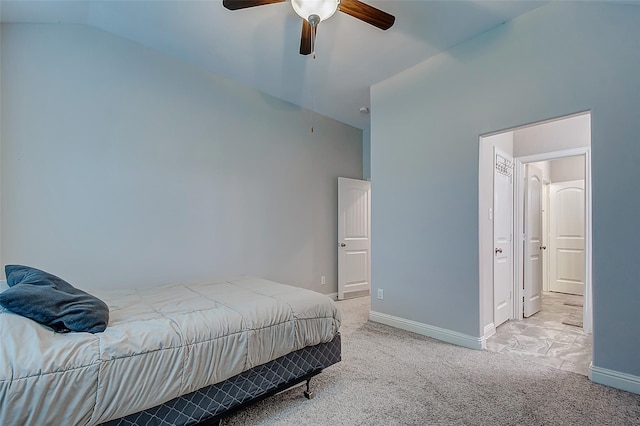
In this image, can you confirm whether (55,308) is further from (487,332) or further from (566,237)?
(566,237)

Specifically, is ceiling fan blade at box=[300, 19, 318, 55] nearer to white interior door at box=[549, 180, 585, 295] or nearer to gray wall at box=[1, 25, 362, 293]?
gray wall at box=[1, 25, 362, 293]

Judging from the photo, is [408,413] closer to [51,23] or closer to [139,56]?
[139,56]

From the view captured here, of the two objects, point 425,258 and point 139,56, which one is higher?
point 139,56

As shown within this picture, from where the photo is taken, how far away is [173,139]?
3.26 m

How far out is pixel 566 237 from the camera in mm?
5402

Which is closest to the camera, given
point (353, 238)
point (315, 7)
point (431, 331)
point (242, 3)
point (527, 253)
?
point (315, 7)

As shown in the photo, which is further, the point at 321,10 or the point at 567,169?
the point at 567,169

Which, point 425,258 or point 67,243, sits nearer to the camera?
point 67,243

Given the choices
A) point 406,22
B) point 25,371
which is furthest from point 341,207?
point 25,371

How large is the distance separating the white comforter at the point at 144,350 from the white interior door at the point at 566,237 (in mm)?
5237

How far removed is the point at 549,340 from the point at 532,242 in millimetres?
1368

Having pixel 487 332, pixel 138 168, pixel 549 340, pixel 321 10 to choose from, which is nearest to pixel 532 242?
pixel 549 340

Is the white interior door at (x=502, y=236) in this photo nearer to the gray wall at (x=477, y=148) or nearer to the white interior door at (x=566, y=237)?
the gray wall at (x=477, y=148)

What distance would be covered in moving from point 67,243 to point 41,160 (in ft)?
2.35
